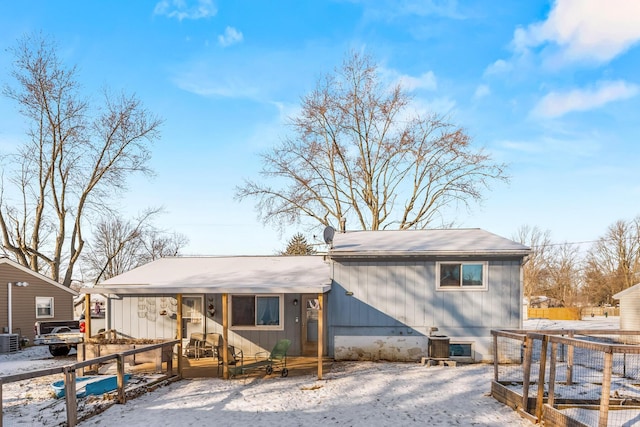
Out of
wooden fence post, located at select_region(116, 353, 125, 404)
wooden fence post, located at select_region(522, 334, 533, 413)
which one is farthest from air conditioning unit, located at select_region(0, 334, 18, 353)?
wooden fence post, located at select_region(522, 334, 533, 413)

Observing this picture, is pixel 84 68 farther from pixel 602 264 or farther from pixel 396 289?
pixel 602 264

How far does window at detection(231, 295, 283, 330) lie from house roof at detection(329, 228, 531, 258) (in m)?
2.40

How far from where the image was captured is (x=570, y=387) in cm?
834

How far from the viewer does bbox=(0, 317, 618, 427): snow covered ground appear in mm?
6645

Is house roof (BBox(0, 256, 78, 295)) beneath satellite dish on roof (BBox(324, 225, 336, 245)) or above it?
beneath

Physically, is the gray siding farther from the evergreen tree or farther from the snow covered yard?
the evergreen tree

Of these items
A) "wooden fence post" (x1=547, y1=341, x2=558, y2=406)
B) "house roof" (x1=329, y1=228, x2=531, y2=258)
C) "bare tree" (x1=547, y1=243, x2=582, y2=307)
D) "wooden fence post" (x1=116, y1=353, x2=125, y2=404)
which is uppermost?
"house roof" (x1=329, y1=228, x2=531, y2=258)

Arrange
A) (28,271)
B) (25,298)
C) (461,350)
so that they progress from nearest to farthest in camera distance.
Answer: (461,350), (25,298), (28,271)

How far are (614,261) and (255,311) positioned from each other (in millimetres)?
40017

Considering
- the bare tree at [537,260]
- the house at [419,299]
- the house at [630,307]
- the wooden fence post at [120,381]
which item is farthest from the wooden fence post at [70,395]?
the bare tree at [537,260]

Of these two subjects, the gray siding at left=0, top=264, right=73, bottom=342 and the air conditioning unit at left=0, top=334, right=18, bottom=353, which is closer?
the air conditioning unit at left=0, top=334, right=18, bottom=353

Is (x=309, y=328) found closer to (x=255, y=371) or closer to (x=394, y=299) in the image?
(x=394, y=299)

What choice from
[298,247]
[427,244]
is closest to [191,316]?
[427,244]

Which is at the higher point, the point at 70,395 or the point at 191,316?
the point at 70,395
